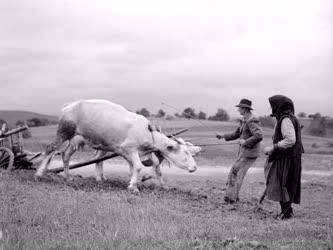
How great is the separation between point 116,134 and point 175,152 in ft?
4.81

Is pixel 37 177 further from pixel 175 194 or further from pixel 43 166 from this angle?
pixel 175 194

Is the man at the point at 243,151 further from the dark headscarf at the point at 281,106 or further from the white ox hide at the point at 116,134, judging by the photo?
the white ox hide at the point at 116,134

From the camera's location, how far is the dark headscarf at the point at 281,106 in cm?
982

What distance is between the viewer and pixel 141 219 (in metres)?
8.04

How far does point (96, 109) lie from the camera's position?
12.8 meters

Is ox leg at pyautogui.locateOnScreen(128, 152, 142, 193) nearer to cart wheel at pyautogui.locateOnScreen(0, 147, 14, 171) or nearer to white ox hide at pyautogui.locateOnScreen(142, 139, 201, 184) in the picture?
white ox hide at pyautogui.locateOnScreen(142, 139, 201, 184)

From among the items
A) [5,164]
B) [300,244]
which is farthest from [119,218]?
[5,164]

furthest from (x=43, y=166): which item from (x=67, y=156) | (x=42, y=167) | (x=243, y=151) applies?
(x=243, y=151)

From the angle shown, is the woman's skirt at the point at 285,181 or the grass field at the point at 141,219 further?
the woman's skirt at the point at 285,181

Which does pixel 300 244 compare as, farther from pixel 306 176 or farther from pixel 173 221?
pixel 306 176

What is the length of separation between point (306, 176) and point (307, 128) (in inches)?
1083

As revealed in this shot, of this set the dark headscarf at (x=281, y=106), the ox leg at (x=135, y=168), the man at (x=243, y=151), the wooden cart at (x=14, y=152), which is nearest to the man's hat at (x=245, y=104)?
the man at (x=243, y=151)

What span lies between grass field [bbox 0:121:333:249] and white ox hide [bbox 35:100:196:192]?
2.42 ft

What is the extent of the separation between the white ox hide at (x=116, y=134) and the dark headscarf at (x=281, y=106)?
11.0 ft
